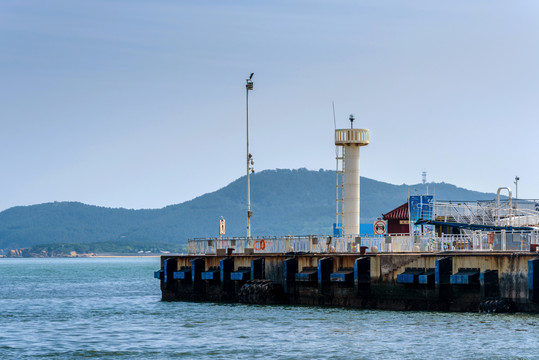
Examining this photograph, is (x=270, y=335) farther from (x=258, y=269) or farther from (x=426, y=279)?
(x=258, y=269)

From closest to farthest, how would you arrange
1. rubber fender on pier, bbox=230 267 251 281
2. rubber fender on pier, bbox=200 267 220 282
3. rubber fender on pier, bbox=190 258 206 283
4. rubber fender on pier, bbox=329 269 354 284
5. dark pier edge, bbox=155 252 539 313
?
dark pier edge, bbox=155 252 539 313
rubber fender on pier, bbox=329 269 354 284
rubber fender on pier, bbox=230 267 251 281
rubber fender on pier, bbox=200 267 220 282
rubber fender on pier, bbox=190 258 206 283

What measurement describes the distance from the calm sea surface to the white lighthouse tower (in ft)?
51.1

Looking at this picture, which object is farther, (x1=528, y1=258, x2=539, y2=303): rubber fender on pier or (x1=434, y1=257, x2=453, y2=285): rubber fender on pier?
(x1=434, y1=257, x2=453, y2=285): rubber fender on pier

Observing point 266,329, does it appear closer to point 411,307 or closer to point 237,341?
point 237,341

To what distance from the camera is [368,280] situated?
52.6 metres

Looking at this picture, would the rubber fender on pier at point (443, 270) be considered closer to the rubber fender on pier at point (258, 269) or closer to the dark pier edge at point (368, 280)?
the dark pier edge at point (368, 280)

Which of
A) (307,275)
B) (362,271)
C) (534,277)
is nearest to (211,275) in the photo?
(307,275)

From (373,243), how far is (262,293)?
277 inches

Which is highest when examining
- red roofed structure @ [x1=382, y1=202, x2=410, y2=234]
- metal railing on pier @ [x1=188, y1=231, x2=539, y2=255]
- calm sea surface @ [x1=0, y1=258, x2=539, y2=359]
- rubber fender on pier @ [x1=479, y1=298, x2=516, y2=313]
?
red roofed structure @ [x1=382, y1=202, x2=410, y2=234]

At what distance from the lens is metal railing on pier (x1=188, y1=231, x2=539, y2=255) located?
49.8 metres

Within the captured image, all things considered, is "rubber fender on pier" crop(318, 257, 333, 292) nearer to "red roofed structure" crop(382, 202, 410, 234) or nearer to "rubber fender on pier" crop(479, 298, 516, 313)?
"rubber fender on pier" crop(479, 298, 516, 313)

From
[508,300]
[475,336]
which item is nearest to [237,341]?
[475,336]

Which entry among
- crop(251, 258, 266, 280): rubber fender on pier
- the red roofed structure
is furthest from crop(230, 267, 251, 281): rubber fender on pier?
the red roofed structure

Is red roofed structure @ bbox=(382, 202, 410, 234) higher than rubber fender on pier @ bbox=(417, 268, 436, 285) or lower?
higher
